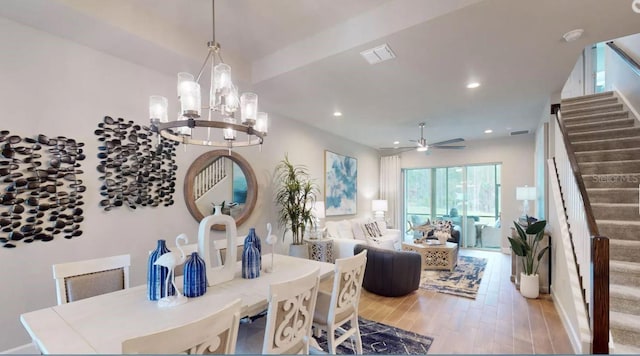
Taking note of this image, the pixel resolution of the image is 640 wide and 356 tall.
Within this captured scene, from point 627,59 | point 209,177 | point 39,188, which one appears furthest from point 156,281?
point 627,59

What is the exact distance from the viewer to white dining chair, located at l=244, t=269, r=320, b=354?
4.94ft

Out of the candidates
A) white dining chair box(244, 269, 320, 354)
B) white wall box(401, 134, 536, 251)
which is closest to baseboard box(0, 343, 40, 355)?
white dining chair box(244, 269, 320, 354)

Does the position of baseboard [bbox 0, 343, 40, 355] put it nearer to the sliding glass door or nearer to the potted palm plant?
the potted palm plant

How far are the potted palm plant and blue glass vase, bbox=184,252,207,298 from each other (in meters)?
2.81

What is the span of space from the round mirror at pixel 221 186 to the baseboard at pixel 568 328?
381cm

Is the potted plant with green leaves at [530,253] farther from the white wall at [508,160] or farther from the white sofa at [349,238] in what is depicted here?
the white wall at [508,160]

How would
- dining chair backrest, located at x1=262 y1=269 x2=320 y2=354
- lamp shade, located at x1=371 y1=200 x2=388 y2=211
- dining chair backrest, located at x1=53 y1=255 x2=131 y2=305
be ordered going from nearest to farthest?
1. dining chair backrest, located at x1=262 y1=269 x2=320 y2=354
2. dining chair backrest, located at x1=53 y1=255 x2=131 y2=305
3. lamp shade, located at x1=371 y1=200 x2=388 y2=211

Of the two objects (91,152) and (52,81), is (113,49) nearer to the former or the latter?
(52,81)

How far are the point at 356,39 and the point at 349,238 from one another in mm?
4048

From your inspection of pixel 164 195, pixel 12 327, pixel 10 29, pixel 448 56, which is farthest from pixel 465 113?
pixel 12 327

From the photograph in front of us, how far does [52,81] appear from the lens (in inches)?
98.4

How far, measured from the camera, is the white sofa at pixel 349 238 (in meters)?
5.16

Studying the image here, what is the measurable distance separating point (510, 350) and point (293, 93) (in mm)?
3650

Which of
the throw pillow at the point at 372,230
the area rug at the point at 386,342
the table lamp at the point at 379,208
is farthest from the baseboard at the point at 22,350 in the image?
the table lamp at the point at 379,208
